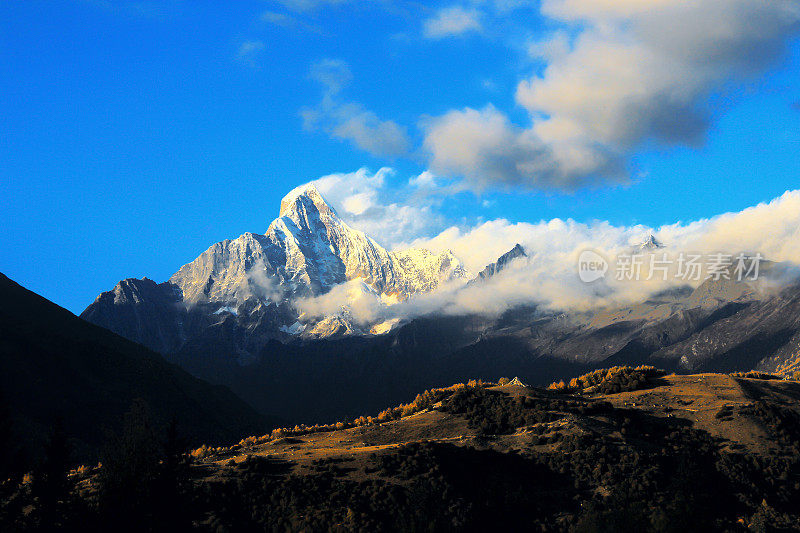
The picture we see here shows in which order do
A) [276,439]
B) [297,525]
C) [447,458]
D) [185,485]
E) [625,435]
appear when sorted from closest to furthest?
1. [185,485]
2. [297,525]
3. [447,458]
4. [625,435]
5. [276,439]

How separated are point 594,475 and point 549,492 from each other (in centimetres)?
570

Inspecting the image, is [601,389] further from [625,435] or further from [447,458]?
[447,458]

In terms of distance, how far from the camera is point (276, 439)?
113938 mm

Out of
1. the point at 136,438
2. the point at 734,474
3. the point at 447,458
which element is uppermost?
the point at 136,438

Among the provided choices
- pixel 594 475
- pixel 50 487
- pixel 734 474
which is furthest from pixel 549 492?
pixel 50 487

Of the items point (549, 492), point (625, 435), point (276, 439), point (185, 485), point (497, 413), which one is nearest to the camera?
point (185, 485)

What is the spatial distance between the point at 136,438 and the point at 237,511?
17591 millimetres

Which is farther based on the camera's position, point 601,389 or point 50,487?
point 601,389

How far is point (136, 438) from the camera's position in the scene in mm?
65188

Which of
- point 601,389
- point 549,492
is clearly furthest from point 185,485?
point 601,389

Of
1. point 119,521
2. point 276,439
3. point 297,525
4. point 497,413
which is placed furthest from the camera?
point 276,439

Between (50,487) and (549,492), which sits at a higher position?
(50,487)

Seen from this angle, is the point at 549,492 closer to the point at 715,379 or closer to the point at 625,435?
the point at 625,435

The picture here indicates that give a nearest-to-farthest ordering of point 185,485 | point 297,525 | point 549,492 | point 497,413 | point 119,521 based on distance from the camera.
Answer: point 119,521 < point 185,485 < point 297,525 < point 549,492 < point 497,413
